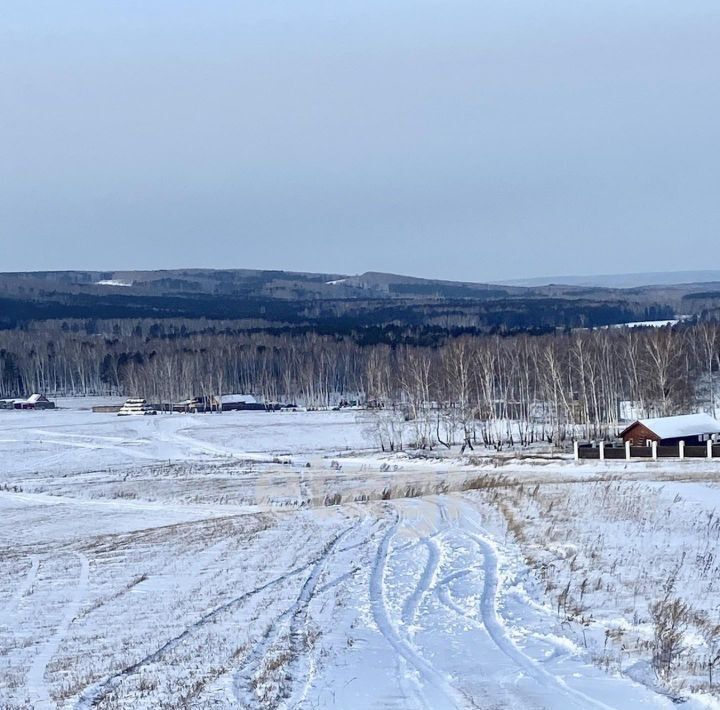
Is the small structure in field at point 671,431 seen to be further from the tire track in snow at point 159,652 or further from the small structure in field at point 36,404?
the small structure in field at point 36,404

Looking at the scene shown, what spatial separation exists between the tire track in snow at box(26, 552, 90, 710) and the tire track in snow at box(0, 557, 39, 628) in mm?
778

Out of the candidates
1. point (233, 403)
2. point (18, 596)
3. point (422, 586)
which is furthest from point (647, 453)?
point (233, 403)

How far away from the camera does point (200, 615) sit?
12.6 m

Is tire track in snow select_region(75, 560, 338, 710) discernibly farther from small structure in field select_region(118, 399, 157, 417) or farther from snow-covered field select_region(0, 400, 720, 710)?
small structure in field select_region(118, 399, 157, 417)

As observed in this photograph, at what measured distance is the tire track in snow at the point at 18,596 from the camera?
→ 44.6 feet

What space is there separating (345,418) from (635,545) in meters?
68.3

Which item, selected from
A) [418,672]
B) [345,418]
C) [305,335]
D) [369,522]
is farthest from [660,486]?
[305,335]

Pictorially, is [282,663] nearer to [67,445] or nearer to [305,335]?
[67,445]

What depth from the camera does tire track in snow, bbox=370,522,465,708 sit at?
26.1ft

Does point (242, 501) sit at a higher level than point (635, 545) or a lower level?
lower

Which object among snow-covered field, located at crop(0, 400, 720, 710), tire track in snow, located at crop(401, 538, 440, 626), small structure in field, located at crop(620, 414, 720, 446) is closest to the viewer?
snow-covered field, located at crop(0, 400, 720, 710)

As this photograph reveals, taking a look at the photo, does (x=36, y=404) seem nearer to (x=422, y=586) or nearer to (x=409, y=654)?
(x=422, y=586)

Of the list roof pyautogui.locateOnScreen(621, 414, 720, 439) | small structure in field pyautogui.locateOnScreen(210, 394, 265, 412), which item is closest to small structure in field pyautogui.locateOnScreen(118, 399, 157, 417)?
small structure in field pyautogui.locateOnScreen(210, 394, 265, 412)

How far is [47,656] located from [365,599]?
3962mm
